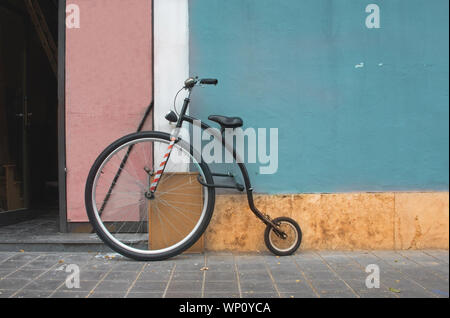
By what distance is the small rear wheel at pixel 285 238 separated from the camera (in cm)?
386

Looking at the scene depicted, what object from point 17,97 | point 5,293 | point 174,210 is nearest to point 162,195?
point 174,210

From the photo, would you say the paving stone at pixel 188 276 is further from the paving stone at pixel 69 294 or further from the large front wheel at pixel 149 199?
the paving stone at pixel 69 294

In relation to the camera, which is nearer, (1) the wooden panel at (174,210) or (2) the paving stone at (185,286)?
(2) the paving stone at (185,286)

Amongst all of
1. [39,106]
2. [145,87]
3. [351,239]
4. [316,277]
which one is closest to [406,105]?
[351,239]

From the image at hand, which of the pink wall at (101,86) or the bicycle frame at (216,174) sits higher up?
the pink wall at (101,86)

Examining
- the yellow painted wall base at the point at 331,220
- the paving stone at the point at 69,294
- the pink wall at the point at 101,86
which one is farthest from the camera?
the pink wall at the point at 101,86

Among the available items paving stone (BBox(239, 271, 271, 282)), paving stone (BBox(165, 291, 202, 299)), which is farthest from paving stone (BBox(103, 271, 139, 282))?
paving stone (BBox(239, 271, 271, 282))

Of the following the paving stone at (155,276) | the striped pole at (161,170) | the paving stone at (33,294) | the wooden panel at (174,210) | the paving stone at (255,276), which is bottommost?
the paving stone at (33,294)

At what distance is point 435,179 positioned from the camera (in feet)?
13.0

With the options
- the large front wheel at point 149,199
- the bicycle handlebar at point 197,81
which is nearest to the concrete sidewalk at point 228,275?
the large front wheel at point 149,199

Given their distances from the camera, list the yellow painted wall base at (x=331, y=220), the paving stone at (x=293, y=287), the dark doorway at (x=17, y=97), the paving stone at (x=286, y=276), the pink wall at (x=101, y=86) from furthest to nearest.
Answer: the dark doorway at (x=17, y=97) → the pink wall at (x=101, y=86) → the yellow painted wall base at (x=331, y=220) → the paving stone at (x=286, y=276) → the paving stone at (x=293, y=287)

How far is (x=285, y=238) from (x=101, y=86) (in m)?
2.50

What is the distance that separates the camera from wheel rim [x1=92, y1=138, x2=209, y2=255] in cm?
375

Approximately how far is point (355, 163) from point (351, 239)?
747 millimetres
